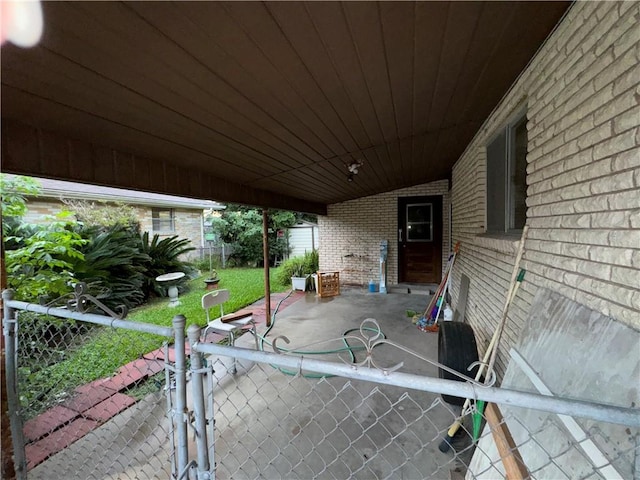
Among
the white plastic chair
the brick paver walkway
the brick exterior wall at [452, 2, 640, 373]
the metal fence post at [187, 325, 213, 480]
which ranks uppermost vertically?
the brick exterior wall at [452, 2, 640, 373]

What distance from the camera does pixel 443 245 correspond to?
7.10m

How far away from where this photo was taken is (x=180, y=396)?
875 mm

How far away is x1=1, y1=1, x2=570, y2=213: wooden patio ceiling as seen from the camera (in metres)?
1.02

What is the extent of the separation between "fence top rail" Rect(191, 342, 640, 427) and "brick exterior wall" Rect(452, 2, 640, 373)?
57cm

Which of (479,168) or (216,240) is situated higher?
(479,168)

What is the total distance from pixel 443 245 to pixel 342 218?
109 inches

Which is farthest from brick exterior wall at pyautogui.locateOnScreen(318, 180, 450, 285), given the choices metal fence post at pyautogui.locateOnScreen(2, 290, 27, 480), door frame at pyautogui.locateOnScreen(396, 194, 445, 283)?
metal fence post at pyautogui.locateOnScreen(2, 290, 27, 480)

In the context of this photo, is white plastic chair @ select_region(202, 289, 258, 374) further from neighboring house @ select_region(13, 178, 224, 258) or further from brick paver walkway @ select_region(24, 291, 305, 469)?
neighboring house @ select_region(13, 178, 224, 258)

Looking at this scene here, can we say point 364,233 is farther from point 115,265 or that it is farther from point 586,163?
point 586,163

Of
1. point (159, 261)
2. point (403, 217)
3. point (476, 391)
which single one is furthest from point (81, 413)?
point (403, 217)

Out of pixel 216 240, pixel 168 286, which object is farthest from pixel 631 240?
pixel 216 240

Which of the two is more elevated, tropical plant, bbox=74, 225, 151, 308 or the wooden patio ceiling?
the wooden patio ceiling

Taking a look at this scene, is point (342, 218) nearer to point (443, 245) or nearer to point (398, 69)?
point (443, 245)

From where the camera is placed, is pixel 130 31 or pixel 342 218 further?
pixel 342 218
